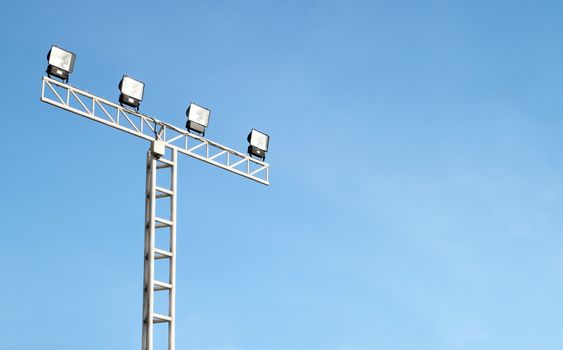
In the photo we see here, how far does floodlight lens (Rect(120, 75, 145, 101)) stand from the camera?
41375 mm

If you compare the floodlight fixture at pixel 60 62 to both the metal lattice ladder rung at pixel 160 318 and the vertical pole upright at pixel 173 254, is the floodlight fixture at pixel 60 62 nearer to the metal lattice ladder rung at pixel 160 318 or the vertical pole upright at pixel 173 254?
the vertical pole upright at pixel 173 254

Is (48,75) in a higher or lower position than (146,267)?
higher

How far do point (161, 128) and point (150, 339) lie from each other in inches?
300

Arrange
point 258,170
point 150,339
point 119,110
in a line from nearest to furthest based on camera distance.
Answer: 1. point 150,339
2. point 119,110
3. point 258,170

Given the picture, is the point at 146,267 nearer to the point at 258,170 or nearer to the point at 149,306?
the point at 149,306

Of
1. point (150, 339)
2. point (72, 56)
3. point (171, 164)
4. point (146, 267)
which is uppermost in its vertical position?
point (72, 56)

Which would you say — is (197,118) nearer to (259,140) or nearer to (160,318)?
(259,140)

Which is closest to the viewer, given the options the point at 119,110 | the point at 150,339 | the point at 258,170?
the point at 150,339

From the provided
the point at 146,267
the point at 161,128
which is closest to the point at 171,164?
the point at 161,128

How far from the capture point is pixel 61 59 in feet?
133

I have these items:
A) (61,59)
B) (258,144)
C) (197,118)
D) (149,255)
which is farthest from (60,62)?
(258,144)

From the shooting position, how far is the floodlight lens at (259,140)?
45.7 metres

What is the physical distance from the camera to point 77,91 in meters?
40.1

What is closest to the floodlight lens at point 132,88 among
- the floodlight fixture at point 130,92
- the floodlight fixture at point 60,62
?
the floodlight fixture at point 130,92
